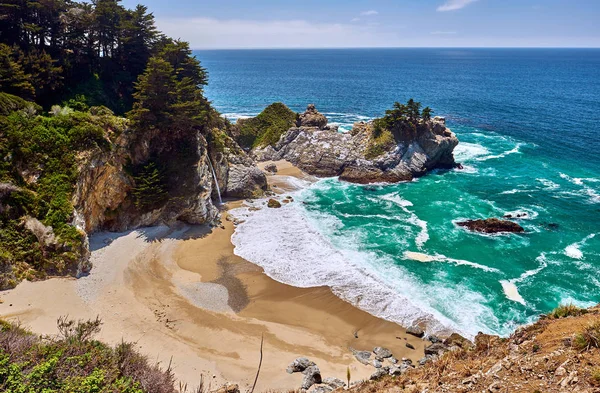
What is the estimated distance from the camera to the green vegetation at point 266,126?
64125 millimetres

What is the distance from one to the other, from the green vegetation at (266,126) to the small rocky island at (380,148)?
13.8 ft

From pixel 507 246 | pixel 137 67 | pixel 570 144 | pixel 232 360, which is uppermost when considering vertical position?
pixel 137 67

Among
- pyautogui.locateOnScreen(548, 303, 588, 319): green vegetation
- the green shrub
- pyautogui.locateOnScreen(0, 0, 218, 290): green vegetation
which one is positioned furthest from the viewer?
the green shrub

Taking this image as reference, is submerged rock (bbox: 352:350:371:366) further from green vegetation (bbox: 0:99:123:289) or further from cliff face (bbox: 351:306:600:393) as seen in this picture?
green vegetation (bbox: 0:99:123:289)

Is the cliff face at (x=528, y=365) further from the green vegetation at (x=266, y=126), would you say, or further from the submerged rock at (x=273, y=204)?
the green vegetation at (x=266, y=126)

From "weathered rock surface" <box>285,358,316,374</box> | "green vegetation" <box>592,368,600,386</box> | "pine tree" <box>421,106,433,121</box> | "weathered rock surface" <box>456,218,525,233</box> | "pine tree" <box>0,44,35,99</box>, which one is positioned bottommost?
"weathered rock surface" <box>285,358,316,374</box>

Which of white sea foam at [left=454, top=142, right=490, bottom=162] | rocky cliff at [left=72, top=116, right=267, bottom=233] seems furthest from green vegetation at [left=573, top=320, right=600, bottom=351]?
white sea foam at [left=454, top=142, right=490, bottom=162]

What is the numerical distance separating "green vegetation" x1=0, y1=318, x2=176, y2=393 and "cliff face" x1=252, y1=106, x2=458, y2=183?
138ft

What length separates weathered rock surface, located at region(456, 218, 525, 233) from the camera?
3753cm

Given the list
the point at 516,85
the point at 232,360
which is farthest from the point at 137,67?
the point at 516,85

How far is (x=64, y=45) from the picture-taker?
132ft

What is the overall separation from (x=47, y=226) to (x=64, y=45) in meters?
25.7

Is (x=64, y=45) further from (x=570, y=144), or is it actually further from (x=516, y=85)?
(x=516, y=85)

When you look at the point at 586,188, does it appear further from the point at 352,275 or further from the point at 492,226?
the point at 352,275
